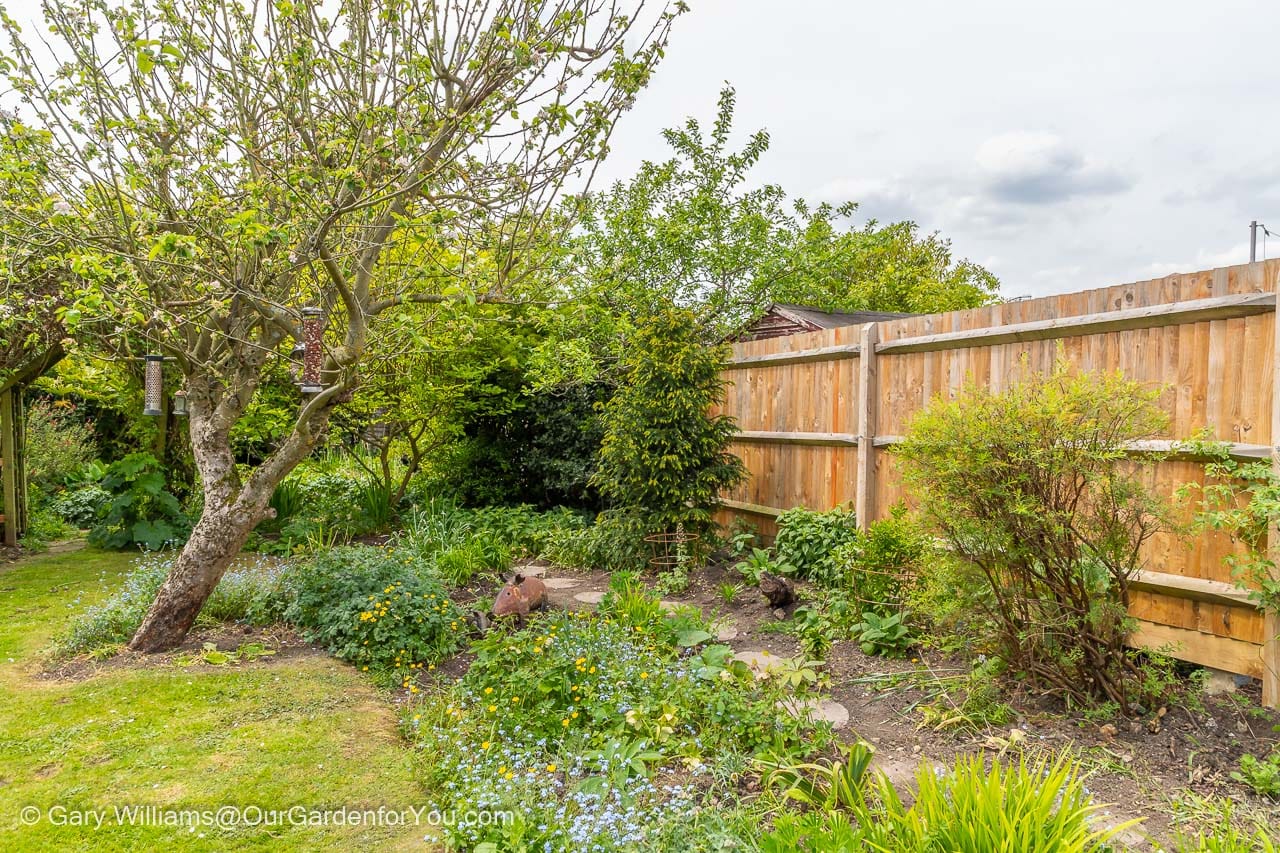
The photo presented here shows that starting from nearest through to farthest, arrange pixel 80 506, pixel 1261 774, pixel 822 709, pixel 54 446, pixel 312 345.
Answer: pixel 1261 774 < pixel 822 709 < pixel 312 345 < pixel 80 506 < pixel 54 446

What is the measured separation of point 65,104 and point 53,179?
40 cm

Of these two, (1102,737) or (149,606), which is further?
(149,606)

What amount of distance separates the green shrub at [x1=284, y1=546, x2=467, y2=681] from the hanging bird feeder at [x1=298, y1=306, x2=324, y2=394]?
3.94 ft

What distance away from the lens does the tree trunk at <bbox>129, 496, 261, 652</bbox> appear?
12.5 ft

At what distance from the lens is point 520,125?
356 centimetres

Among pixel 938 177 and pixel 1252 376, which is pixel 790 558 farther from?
pixel 938 177

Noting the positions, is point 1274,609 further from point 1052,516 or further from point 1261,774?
point 1052,516

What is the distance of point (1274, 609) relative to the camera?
2801mm

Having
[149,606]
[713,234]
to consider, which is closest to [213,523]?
[149,606]

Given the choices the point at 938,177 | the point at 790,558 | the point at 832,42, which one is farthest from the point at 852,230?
the point at 790,558

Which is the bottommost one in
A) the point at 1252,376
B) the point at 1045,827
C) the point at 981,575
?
the point at 1045,827

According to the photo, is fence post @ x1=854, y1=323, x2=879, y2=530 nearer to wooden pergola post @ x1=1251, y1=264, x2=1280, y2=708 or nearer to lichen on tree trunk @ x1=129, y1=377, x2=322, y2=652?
wooden pergola post @ x1=1251, y1=264, x2=1280, y2=708

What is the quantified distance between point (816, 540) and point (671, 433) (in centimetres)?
137

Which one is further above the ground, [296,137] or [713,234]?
[713,234]
